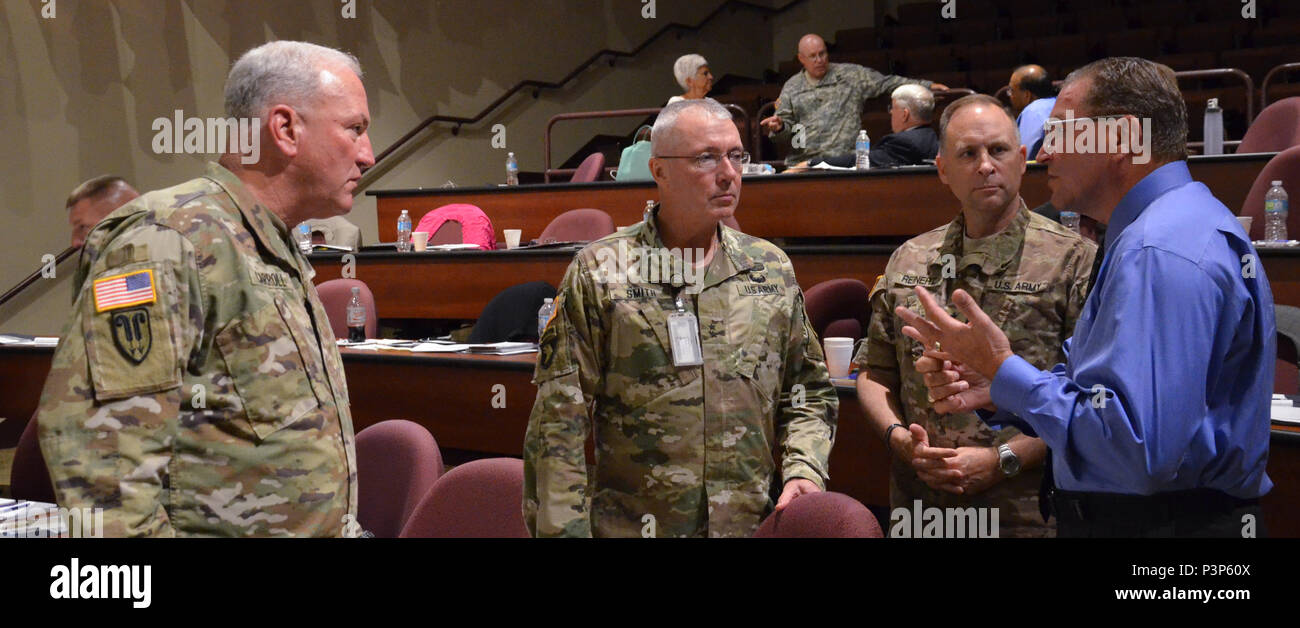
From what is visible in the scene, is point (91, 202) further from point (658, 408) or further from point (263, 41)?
point (263, 41)

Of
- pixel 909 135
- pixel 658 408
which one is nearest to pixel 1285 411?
pixel 658 408

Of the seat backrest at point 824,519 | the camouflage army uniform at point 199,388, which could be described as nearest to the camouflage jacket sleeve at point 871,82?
the seat backrest at point 824,519

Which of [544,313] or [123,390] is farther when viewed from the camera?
[544,313]

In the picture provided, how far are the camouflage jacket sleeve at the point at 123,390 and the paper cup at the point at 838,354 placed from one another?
2283 mm

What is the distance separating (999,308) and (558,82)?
29.2ft

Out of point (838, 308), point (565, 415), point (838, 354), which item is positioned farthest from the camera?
point (838, 308)

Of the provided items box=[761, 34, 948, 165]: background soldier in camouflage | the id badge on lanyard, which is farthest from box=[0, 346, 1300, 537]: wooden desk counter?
box=[761, 34, 948, 165]: background soldier in camouflage

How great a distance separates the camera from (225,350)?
1459 mm

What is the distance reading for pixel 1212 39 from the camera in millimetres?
9039

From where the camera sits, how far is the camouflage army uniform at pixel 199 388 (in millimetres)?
1330

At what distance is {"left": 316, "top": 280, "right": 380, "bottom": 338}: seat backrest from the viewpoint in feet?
16.6
